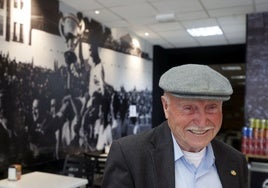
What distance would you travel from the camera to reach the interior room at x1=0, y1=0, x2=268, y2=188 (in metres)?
3.49

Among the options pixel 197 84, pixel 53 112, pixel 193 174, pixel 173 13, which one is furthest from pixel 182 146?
pixel 173 13

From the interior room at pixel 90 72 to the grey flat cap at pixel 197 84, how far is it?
1.79 m

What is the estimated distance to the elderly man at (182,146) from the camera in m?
0.94

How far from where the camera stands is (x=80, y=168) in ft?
11.5

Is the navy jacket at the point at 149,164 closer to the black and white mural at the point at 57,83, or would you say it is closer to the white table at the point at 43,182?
the white table at the point at 43,182

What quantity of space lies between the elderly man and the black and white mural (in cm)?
266

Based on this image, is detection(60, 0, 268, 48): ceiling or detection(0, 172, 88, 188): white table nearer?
detection(0, 172, 88, 188): white table

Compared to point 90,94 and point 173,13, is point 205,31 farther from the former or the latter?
point 90,94

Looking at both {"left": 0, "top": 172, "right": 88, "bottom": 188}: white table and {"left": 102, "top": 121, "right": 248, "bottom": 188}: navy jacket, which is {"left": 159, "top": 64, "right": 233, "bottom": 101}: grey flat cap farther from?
{"left": 0, "top": 172, "right": 88, "bottom": 188}: white table

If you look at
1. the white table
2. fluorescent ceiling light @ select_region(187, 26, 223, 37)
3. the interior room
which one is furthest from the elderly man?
fluorescent ceiling light @ select_region(187, 26, 223, 37)

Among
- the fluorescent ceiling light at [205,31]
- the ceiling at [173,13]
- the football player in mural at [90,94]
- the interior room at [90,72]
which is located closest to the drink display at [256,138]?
the interior room at [90,72]

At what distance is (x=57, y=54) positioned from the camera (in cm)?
412

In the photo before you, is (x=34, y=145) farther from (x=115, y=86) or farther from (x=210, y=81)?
(x=210, y=81)

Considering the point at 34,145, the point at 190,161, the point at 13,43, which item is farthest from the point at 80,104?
the point at 190,161
